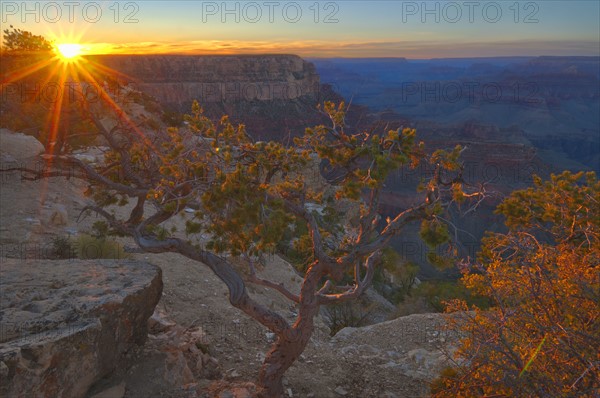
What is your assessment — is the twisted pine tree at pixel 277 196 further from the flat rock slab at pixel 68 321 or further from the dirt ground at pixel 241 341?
the dirt ground at pixel 241 341

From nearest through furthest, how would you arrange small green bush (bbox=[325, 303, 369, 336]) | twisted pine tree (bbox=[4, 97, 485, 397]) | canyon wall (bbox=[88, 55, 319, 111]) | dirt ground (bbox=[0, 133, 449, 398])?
→ 1. twisted pine tree (bbox=[4, 97, 485, 397])
2. dirt ground (bbox=[0, 133, 449, 398])
3. small green bush (bbox=[325, 303, 369, 336])
4. canyon wall (bbox=[88, 55, 319, 111])

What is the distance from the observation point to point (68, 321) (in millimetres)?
5629

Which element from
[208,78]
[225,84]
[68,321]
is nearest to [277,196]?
[68,321]

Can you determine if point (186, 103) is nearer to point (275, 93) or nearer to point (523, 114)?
point (275, 93)

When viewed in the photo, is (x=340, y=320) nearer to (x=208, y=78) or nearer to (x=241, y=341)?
(x=241, y=341)

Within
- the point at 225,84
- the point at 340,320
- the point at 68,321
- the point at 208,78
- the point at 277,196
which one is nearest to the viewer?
the point at 68,321

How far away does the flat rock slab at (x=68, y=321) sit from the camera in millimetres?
4922

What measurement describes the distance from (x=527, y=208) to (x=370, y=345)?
532 centimetres

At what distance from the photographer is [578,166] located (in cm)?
10231

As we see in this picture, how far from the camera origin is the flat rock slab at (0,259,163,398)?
4.92 meters

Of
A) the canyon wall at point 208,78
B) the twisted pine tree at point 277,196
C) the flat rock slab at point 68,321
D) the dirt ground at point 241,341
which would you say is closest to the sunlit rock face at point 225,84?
the canyon wall at point 208,78

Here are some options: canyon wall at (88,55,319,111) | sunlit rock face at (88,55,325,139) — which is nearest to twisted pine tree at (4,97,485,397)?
sunlit rock face at (88,55,325,139)

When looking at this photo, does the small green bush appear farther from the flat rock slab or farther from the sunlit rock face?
the sunlit rock face

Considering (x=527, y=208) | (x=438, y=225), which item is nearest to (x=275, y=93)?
(x=527, y=208)
